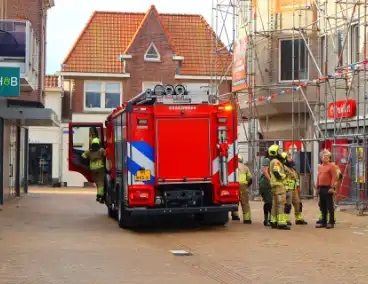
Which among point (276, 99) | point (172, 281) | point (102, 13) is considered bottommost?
point (172, 281)

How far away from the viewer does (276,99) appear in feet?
87.6

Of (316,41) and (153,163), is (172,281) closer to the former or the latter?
(153,163)

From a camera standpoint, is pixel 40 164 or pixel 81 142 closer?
pixel 81 142

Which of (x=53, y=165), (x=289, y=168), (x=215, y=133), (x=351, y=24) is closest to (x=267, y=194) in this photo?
(x=289, y=168)

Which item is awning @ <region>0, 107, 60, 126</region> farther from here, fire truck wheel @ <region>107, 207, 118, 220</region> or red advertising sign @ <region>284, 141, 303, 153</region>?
red advertising sign @ <region>284, 141, 303, 153</region>

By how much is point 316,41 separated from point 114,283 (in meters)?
19.2

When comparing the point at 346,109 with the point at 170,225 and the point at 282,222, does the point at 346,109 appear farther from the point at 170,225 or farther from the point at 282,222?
the point at 170,225

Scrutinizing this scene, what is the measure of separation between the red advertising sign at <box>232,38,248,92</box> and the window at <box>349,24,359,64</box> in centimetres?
508

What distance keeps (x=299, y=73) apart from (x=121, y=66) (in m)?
17.2

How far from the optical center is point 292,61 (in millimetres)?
26906

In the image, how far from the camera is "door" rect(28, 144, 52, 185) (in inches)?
1645

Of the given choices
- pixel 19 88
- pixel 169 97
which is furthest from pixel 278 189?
pixel 19 88

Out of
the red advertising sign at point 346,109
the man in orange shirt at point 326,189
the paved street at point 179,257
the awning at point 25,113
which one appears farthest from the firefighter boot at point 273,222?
the awning at point 25,113

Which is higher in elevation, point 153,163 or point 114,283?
point 153,163
